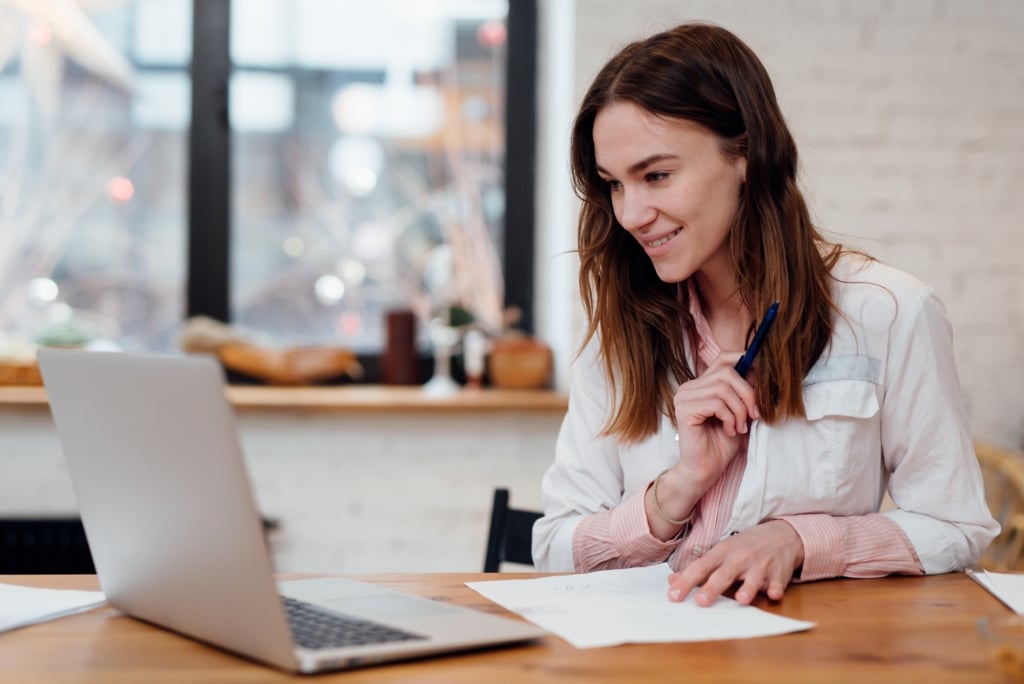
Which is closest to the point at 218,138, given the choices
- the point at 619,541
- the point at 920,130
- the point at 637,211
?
the point at 920,130

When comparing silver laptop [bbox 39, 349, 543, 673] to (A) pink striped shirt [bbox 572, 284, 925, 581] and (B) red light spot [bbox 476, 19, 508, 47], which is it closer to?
(A) pink striped shirt [bbox 572, 284, 925, 581]

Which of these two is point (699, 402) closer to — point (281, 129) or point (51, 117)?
point (281, 129)

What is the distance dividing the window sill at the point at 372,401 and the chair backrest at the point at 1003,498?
1048mm

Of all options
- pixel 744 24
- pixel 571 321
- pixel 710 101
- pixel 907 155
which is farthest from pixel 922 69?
pixel 710 101

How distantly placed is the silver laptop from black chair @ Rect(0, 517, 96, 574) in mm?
1869

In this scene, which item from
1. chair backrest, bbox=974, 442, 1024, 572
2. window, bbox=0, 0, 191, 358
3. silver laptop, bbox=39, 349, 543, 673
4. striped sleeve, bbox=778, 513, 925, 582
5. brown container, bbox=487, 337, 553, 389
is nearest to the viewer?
silver laptop, bbox=39, 349, 543, 673

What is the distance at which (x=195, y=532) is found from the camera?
0.92 metres

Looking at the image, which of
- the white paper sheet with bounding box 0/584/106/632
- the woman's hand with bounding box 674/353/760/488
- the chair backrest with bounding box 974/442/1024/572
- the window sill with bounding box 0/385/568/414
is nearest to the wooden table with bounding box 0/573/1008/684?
the white paper sheet with bounding box 0/584/106/632

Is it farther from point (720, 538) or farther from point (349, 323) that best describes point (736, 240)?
point (349, 323)

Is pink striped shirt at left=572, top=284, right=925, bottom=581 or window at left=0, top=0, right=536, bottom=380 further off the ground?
window at left=0, top=0, right=536, bottom=380

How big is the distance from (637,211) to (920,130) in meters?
1.77

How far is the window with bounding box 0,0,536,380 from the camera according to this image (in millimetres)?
3180

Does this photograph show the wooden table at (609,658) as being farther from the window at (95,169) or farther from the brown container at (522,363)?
the window at (95,169)

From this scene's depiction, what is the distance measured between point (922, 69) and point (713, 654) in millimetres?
2350
